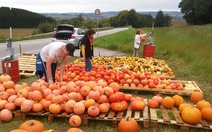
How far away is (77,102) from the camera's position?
481 centimetres

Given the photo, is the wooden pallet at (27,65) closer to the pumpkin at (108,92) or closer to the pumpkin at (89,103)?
the pumpkin at (108,92)

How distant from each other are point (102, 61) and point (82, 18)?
37.8 meters

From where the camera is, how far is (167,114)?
4.83 metres

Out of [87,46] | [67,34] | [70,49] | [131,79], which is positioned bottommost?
[131,79]

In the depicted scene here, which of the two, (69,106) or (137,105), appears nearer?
(69,106)

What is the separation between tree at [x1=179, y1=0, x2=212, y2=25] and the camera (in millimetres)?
69500

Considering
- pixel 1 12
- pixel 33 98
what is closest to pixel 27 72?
pixel 33 98

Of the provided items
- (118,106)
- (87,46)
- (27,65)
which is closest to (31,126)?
(118,106)

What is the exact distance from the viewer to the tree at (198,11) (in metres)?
69.5

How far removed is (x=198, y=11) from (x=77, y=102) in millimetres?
74903

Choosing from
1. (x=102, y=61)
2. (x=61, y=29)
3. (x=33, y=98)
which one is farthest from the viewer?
(x=61, y=29)

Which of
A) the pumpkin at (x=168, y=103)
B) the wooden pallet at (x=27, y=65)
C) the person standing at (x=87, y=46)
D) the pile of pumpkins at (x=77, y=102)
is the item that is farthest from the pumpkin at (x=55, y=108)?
the wooden pallet at (x=27, y=65)

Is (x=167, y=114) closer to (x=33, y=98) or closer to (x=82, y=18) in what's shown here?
(x=33, y=98)

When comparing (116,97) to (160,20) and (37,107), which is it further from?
(160,20)
